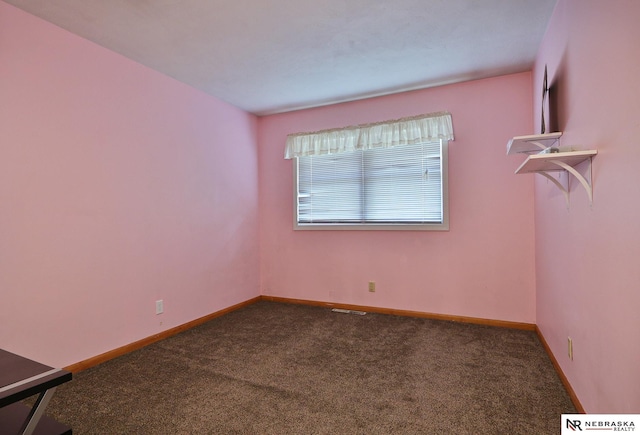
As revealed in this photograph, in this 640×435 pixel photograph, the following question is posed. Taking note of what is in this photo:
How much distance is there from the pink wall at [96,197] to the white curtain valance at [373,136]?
3.47 ft

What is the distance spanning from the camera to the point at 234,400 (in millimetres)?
2023

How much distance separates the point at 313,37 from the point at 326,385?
2.55m

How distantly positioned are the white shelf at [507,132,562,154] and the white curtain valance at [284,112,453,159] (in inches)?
45.3

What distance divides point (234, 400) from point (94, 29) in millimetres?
2780

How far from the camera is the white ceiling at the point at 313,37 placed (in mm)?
2178

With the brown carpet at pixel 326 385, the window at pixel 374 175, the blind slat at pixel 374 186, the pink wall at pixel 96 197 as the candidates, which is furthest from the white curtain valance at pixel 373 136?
the brown carpet at pixel 326 385

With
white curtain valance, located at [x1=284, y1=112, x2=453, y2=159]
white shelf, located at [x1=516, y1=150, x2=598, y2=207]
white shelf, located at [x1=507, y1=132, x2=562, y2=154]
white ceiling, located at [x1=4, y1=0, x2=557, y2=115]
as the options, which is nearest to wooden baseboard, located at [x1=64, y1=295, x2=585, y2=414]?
white shelf, located at [x1=516, y1=150, x2=598, y2=207]

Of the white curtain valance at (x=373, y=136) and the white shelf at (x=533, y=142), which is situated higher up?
the white curtain valance at (x=373, y=136)

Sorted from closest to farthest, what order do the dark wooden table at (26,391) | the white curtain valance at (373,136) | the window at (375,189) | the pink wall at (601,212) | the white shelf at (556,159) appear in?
the dark wooden table at (26,391) → the pink wall at (601,212) → the white shelf at (556,159) → the white curtain valance at (373,136) → the window at (375,189)

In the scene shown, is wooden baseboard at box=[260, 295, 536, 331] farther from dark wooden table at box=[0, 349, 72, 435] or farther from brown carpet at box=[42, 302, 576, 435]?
dark wooden table at box=[0, 349, 72, 435]

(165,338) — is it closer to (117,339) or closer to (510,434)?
(117,339)

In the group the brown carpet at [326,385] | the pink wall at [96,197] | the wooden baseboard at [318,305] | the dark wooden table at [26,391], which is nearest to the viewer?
the dark wooden table at [26,391]

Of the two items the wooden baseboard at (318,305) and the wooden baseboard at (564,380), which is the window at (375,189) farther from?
the wooden baseboard at (564,380)

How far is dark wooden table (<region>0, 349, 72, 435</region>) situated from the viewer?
1.01 meters
